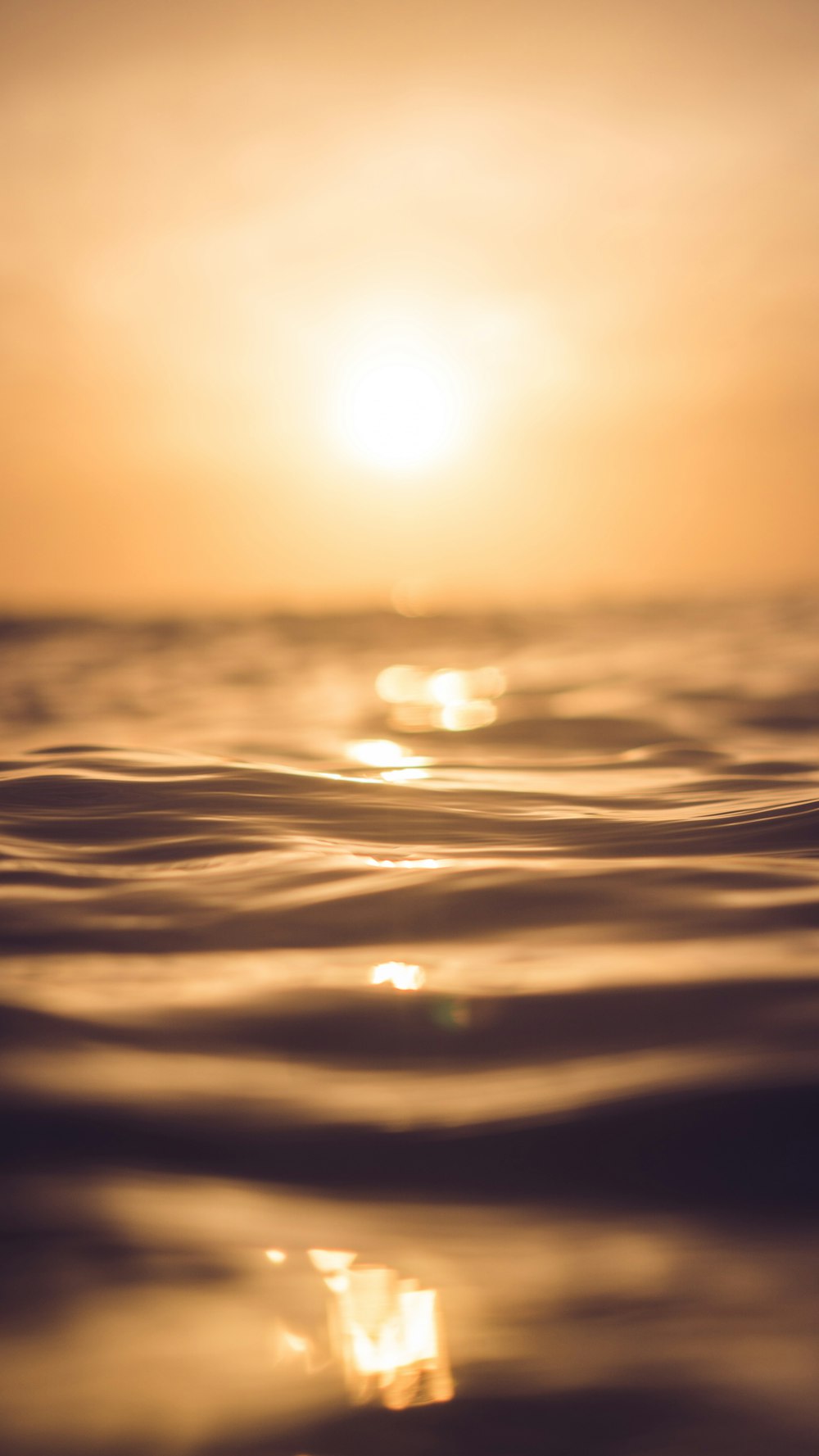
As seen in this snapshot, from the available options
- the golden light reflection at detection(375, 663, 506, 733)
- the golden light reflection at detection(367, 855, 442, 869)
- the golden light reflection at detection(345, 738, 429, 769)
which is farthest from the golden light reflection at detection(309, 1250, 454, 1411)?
the golden light reflection at detection(375, 663, 506, 733)

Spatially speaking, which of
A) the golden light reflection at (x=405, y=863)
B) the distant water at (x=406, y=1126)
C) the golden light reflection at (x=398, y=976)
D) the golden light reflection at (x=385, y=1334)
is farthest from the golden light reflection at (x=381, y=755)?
the golden light reflection at (x=385, y=1334)

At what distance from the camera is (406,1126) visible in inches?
62.0

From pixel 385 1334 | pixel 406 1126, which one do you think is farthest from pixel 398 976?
pixel 385 1334

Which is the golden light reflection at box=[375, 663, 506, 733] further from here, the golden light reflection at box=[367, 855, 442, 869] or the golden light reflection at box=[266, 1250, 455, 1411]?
the golden light reflection at box=[266, 1250, 455, 1411]

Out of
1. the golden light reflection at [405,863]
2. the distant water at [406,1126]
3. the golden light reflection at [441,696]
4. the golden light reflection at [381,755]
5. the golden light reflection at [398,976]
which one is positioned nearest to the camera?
the distant water at [406,1126]

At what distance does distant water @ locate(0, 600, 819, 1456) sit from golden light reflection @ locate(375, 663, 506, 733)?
540 centimetres

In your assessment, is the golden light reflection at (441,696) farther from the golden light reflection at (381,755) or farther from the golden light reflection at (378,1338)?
the golden light reflection at (378,1338)

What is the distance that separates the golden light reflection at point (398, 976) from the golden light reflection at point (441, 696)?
6.21m

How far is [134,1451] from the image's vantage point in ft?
3.21

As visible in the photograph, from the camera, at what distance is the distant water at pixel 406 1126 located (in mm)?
1057

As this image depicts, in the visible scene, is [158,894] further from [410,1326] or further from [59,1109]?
[410,1326]

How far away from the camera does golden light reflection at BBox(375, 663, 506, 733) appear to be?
9.42m

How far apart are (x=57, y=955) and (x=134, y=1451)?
1.40m

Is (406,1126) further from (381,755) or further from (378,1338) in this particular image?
(381,755)
